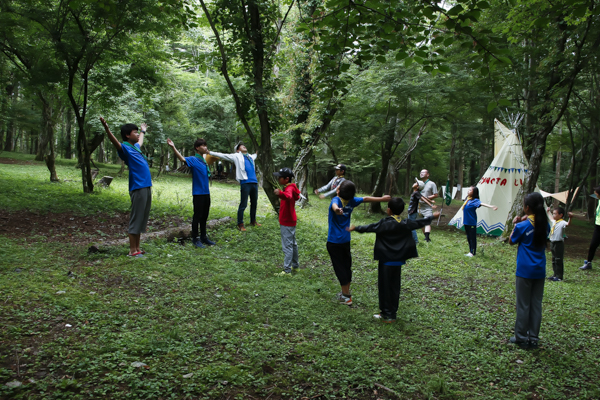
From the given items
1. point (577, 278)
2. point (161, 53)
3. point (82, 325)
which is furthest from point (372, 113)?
Result: point (82, 325)

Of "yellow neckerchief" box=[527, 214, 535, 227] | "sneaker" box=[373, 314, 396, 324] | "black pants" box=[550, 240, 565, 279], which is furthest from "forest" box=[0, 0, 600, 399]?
"yellow neckerchief" box=[527, 214, 535, 227]

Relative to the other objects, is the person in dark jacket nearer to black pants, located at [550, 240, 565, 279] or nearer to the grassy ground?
the grassy ground

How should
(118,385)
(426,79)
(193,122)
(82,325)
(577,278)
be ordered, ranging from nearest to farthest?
(118,385) → (82,325) → (577,278) → (426,79) → (193,122)

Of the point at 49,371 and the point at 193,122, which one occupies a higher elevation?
the point at 193,122

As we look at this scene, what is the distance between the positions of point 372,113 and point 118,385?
49.6 ft

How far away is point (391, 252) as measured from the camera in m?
4.55

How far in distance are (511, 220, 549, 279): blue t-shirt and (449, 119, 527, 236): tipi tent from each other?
9224mm

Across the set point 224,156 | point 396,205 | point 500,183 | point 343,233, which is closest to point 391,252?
point 396,205

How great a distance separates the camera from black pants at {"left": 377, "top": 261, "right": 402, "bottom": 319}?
180 inches

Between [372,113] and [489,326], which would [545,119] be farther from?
[489,326]

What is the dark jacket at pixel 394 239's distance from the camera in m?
4.53

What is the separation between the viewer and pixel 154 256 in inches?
233

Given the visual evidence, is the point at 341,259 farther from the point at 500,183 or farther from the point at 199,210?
the point at 500,183

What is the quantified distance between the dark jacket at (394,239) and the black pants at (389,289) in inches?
6.2
